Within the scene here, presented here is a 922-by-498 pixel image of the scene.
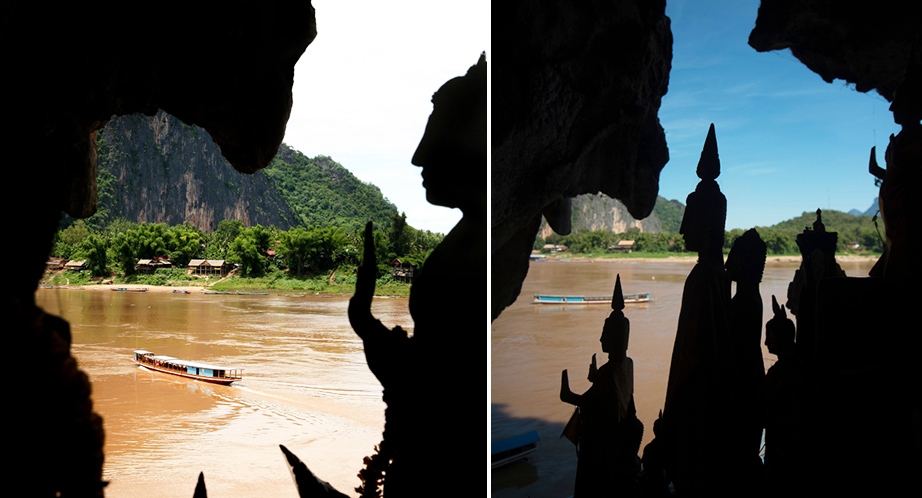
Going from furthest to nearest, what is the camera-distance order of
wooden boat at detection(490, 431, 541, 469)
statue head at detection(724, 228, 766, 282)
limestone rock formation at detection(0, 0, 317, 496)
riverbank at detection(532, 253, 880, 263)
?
riverbank at detection(532, 253, 880, 263) < wooden boat at detection(490, 431, 541, 469) < statue head at detection(724, 228, 766, 282) < limestone rock formation at detection(0, 0, 317, 496)

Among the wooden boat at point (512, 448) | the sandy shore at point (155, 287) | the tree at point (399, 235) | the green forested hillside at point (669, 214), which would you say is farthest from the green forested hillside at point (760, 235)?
the sandy shore at point (155, 287)

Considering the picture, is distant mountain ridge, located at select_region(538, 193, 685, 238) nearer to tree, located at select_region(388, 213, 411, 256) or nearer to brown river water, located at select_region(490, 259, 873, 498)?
brown river water, located at select_region(490, 259, 873, 498)

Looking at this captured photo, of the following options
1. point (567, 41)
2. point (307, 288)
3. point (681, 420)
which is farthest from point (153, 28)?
point (681, 420)

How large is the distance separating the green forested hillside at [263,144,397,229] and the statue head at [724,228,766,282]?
2.10 metres

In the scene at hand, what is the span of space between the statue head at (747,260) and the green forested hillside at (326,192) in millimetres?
2095

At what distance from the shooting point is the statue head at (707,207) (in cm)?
341

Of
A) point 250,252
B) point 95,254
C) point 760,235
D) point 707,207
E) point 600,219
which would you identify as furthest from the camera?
point 600,219

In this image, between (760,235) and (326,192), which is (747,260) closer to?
(326,192)

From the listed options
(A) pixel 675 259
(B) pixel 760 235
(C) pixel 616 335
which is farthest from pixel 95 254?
(A) pixel 675 259

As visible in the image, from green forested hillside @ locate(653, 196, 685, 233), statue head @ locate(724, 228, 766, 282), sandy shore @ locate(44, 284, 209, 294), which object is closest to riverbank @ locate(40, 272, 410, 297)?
sandy shore @ locate(44, 284, 209, 294)

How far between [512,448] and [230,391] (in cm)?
541

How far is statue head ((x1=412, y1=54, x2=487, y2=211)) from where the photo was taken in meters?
2.52

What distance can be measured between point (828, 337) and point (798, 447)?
0.58m

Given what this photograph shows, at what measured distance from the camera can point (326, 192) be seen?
9.03ft
